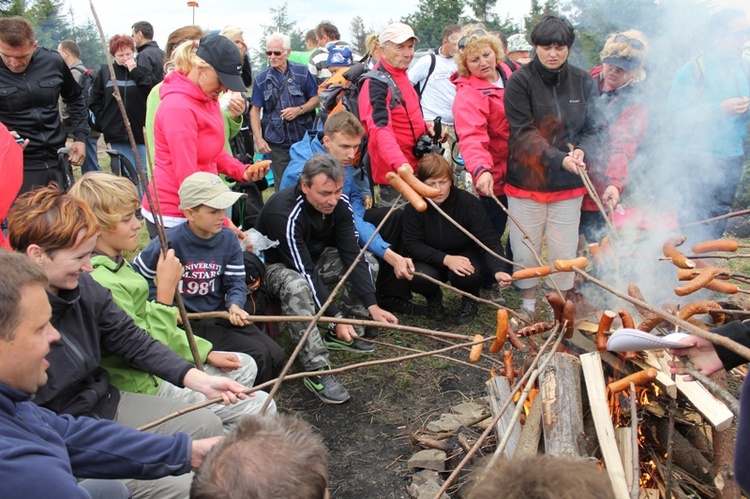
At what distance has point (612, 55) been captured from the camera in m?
4.65

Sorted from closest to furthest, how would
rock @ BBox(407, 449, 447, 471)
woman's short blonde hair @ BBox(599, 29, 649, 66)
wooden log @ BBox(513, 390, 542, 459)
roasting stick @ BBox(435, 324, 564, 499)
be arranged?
roasting stick @ BBox(435, 324, 564, 499) → wooden log @ BBox(513, 390, 542, 459) → rock @ BBox(407, 449, 447, 471) → woman's short blonde hair @ BBox(599, 29, 649, 66)

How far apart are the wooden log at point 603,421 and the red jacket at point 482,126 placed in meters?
2.15

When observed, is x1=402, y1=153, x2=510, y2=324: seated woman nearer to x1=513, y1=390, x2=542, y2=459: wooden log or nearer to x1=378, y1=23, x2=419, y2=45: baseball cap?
x1=378, y1=23, x2=419, y2=45: baseball cap

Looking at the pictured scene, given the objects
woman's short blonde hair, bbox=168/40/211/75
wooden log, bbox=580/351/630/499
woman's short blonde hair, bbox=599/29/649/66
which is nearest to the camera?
wooden log, bbox=580/351/630/499

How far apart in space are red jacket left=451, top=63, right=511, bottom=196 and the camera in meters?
0.37

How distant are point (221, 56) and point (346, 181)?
1539mm

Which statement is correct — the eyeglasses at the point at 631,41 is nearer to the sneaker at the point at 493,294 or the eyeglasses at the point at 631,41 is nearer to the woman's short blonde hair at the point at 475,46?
the woman's short blonde hair at the point at 475,46

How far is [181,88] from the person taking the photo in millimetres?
3836

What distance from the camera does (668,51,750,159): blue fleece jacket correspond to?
481cm

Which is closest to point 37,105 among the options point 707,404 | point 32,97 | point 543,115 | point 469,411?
point 32,97

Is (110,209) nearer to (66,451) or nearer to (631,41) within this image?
(66,451)

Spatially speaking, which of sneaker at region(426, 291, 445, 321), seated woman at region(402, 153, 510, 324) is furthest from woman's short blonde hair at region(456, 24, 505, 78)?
sneaker at region(426, 291, 445, 321)

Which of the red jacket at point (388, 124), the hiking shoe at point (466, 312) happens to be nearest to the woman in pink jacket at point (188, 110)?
the red jacket at point (388, 124)

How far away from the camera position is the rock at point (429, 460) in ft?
9.91
